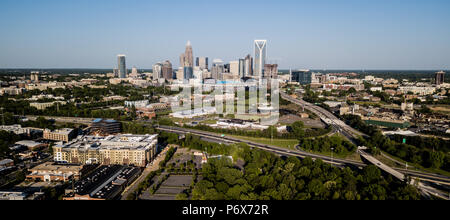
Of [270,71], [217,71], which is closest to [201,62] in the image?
[217,71]

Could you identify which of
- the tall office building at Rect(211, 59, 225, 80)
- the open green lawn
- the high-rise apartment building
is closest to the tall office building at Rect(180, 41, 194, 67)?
the tall office building at Rect(211, 59, 225, 80)

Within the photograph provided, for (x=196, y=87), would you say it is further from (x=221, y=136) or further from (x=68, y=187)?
(x=68, y=187)

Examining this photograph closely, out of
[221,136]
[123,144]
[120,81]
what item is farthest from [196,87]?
[123,144]

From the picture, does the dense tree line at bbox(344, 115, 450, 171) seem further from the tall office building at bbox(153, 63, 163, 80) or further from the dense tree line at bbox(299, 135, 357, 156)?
the tall office building at bbox(153, 63, 163, 80)

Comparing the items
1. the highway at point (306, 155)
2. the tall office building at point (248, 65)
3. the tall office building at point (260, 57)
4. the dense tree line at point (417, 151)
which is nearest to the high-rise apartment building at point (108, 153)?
the highway at point (306, 155)

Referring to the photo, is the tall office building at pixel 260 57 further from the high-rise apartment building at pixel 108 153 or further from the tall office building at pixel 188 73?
the high-rise apartment building at pixel 108 153

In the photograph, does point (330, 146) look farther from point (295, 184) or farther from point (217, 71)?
point (217, 71)

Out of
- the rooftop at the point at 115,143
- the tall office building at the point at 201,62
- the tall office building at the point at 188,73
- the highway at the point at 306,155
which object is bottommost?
the highway at the point at 306,155

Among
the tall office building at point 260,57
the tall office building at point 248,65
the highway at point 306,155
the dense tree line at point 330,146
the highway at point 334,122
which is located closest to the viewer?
the highway at point 306,155

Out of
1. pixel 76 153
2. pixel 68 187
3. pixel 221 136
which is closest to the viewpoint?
pixel 68 187
